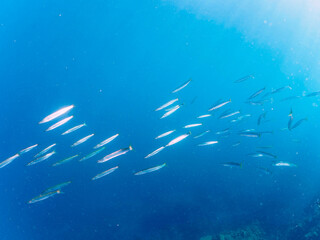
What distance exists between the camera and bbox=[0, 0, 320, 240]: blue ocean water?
15680 millimetres

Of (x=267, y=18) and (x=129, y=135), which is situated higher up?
(x=267, y=18)

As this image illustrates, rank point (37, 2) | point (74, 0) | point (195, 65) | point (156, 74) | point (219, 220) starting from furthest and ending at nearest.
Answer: point (195, 65)
point (156, 74)
point (74, 0)
point (37, 2)
point (219, 220)

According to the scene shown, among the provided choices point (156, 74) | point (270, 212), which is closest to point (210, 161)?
point (270, 212)

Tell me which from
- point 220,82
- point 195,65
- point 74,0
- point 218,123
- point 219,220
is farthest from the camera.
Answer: point 220,82

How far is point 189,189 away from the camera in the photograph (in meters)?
17.2

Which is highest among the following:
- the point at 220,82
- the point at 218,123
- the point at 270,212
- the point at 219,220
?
the point at 220,82

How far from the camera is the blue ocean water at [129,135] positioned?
15.7 m

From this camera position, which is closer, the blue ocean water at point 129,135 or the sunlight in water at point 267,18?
the blue ocean water at point 129,135

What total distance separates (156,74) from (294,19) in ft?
140

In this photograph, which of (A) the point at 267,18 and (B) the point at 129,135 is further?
(A) the point at 267,18

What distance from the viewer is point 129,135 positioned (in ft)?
83.5

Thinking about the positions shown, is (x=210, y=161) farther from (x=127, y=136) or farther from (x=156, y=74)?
(x=156, y=74)

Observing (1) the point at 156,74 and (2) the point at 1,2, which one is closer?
(2) the point at 1,2

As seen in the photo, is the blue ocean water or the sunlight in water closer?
the blue ocean water
